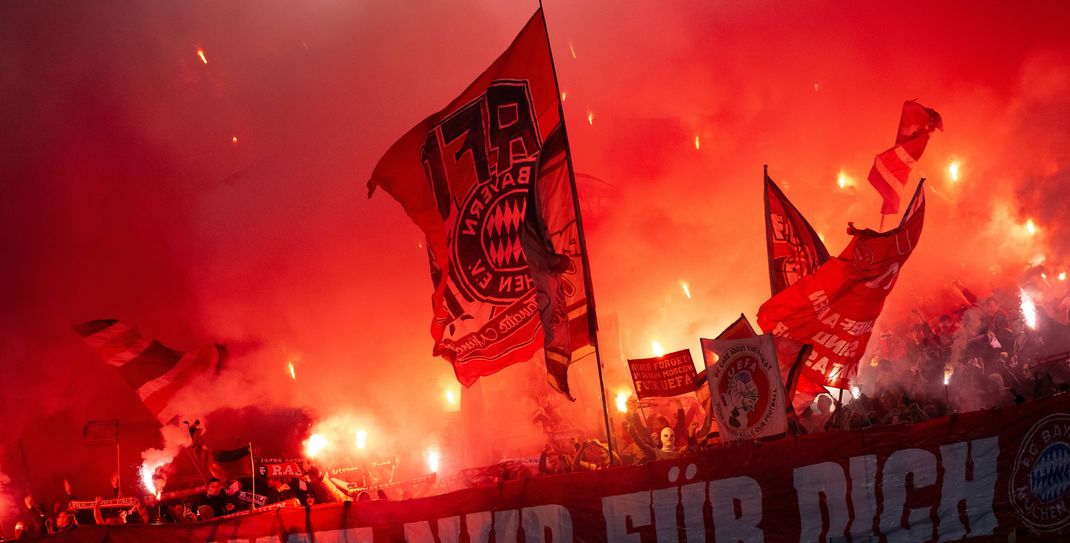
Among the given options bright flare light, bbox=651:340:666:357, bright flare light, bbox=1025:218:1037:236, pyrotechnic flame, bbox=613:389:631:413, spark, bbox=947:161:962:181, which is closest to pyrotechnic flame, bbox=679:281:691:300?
bright flare light, bbox=651:340:666:357

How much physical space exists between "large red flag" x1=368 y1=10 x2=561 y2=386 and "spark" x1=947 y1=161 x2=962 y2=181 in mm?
11677

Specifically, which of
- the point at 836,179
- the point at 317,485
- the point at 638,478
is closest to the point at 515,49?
the point at 638,478

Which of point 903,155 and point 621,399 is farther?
point 621,399

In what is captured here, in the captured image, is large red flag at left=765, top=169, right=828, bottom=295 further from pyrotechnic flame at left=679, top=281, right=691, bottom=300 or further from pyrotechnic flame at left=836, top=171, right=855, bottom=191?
pyrotechnic flame at left=836, top=171, right=855, bottom=191

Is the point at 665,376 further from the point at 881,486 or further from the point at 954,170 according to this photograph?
the point at 954,170

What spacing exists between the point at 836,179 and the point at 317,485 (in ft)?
38.0

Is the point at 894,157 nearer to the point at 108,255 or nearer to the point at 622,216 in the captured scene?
the point at 622,216

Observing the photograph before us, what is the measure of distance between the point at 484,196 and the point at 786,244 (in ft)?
13.0

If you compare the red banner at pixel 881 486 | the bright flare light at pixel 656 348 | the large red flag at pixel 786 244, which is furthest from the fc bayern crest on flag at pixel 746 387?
the bright flare light at pixel 656 348

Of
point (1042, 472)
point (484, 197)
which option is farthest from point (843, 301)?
point (484, 197)

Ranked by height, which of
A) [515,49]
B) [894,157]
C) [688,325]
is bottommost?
[688,325]

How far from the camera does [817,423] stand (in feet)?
27.8

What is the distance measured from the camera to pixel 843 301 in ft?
28.1

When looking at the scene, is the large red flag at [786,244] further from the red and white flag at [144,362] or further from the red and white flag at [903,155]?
the red and white flag at [144,362]
